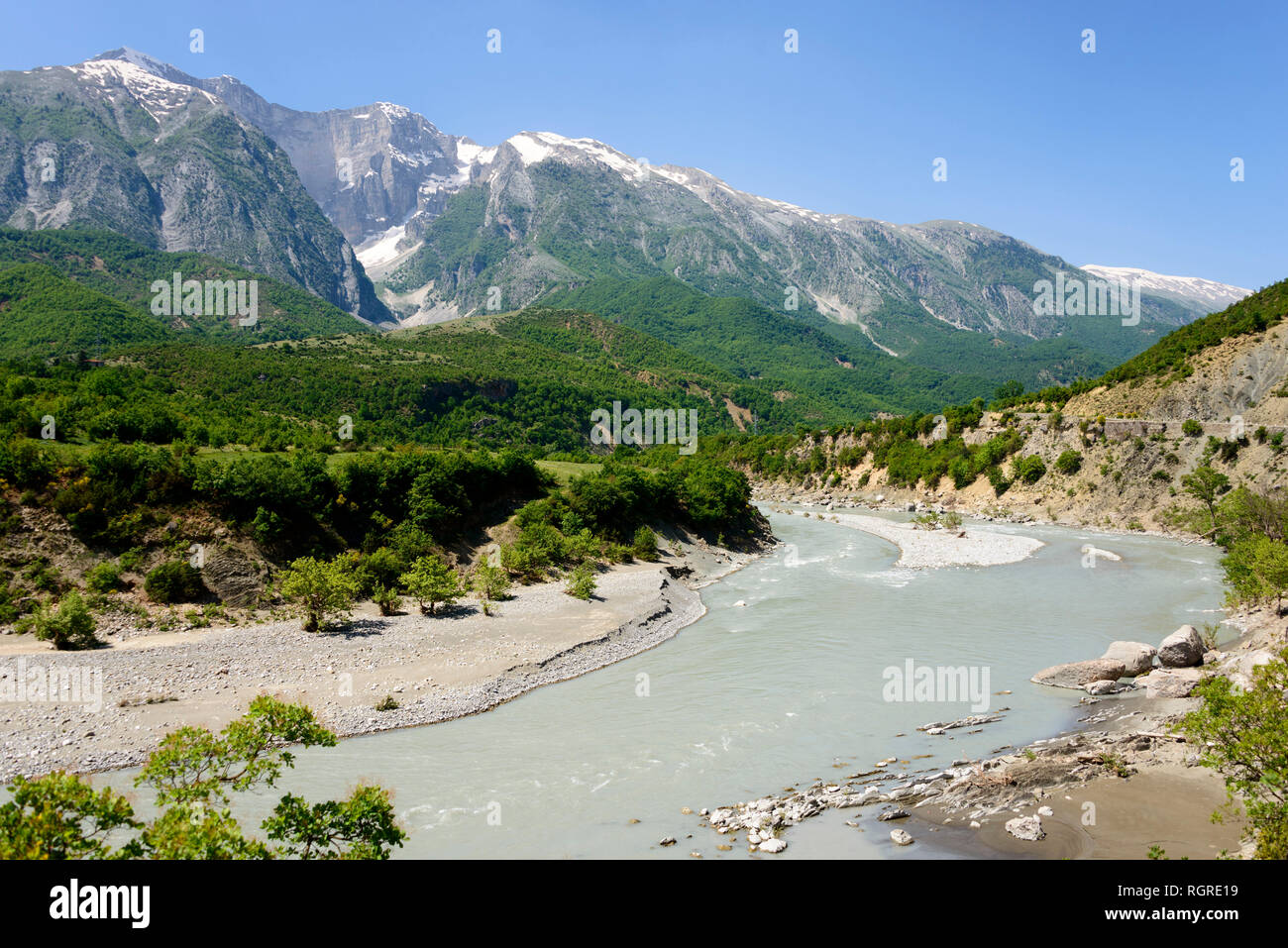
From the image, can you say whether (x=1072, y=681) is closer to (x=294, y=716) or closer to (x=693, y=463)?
(x=294, y=716)

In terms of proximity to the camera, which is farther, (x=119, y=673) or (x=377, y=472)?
(x=377, y=472)

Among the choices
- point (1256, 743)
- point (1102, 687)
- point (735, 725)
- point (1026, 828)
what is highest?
point (1256, 743)

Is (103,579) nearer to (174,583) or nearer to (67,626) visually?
(174,583)

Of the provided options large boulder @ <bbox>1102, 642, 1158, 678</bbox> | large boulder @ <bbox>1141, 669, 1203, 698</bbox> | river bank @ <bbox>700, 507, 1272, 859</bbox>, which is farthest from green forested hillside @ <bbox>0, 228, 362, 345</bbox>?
large boulder @ <bbox>1141, 669, 1203, 698</bbox>

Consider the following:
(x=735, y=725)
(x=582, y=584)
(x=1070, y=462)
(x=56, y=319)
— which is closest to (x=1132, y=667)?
(x=735, y=725)

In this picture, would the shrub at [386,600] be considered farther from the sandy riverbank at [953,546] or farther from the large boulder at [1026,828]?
the sandy riverbank at [953,546]
